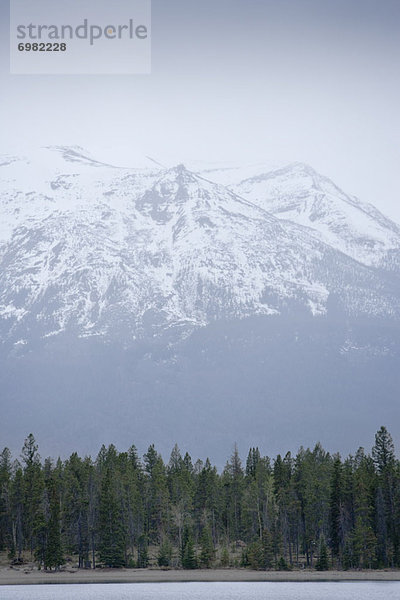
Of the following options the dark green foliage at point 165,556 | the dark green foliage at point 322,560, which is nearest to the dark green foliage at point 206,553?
the dark green foliage at point 165,556

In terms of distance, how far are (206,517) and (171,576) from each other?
94.7 ft

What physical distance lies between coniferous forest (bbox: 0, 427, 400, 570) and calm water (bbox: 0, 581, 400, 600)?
8.09 meters

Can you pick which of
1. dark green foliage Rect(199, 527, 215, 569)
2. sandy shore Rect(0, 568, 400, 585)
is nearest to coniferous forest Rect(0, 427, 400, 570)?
dark green foliage Rect(199, 527, 215, 569)

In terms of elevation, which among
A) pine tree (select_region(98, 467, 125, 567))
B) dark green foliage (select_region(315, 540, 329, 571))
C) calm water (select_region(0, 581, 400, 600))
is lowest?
calm water (select_region(0, 581, 400, 600))

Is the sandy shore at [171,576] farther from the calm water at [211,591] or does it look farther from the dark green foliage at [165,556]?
the dark green foliage at [165,556]

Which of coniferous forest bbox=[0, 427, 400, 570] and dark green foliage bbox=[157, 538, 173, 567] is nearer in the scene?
coniferous forest bbox=[0, 427, 400, 570]

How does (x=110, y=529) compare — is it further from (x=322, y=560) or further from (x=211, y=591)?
(x=322, y=560)

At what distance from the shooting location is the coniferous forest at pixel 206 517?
147 meters

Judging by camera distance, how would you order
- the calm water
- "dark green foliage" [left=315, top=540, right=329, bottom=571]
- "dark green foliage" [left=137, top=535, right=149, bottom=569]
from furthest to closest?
"dark green foliage" [left=137, top=535, right=149, bottom=569], "dark green foliage" [left=315, top=540, right=329, bottom=571], the calm water

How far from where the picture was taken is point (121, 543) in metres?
151

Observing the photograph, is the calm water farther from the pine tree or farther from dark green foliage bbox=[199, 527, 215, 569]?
the pine tree

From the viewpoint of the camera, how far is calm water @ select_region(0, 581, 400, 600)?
129 m

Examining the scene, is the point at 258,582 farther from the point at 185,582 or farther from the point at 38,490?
the point at 38,490

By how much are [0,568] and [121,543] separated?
19416 mm
